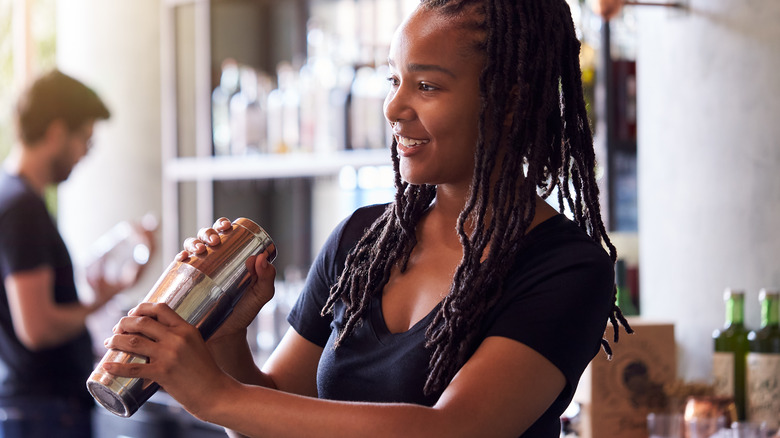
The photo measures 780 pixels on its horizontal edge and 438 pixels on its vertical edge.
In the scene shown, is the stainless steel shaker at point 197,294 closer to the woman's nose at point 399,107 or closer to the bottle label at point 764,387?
the woman's nose at point 399,107

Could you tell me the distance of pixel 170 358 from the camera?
0.90 metres

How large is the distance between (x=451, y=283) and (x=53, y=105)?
1.90m

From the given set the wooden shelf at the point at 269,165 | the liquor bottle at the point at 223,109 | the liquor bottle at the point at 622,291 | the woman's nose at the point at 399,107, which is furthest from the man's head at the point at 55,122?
the woman's nose at the point at 399,107

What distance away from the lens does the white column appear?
3.75 meters

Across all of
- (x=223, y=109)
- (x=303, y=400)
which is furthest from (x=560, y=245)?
(x=223, y=109)

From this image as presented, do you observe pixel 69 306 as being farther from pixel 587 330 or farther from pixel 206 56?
pixel 587 330

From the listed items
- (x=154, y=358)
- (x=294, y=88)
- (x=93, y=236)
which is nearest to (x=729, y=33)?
(x=154, y=358)

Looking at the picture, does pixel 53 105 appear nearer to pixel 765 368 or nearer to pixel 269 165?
pixel 269 165

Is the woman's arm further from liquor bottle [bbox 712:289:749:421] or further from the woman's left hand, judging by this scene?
liquor bottle [bbox 712:289:749:421]

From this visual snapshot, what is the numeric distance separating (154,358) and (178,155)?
2.82m

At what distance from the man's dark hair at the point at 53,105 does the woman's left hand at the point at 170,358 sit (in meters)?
1.88

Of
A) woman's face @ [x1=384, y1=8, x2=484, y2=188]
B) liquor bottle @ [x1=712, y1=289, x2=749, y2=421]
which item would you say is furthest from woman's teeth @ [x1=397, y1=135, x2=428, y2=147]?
liquor bottle @ [x1=712, y1=289, x2=749, y2=421]

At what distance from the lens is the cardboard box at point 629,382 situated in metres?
1.72

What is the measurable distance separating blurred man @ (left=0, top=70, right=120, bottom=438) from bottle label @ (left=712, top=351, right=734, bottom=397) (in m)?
1.62
